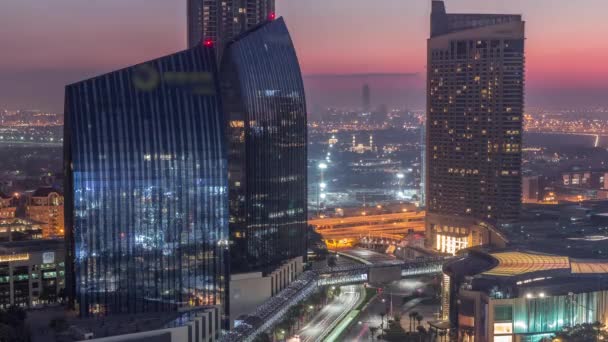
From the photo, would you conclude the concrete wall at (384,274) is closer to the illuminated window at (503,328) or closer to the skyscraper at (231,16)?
the illuminated window at (503,328)

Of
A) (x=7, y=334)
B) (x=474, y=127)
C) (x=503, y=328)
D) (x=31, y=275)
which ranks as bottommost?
(x=503, y=328)

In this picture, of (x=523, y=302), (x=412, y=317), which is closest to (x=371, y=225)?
(x=412, y=317)

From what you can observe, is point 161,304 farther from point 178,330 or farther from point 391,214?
point 391,214

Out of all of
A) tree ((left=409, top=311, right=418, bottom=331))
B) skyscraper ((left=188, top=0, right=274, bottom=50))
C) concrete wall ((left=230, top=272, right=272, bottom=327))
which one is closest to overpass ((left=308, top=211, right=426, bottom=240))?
skyscraper ((left=188, top=0, right=274, bottom=50))

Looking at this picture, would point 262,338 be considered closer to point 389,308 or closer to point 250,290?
point 250,290

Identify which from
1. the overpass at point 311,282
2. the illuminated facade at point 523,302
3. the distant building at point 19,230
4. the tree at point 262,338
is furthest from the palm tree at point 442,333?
the distant building at point 19,230

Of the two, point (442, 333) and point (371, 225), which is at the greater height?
point (371, 225)
